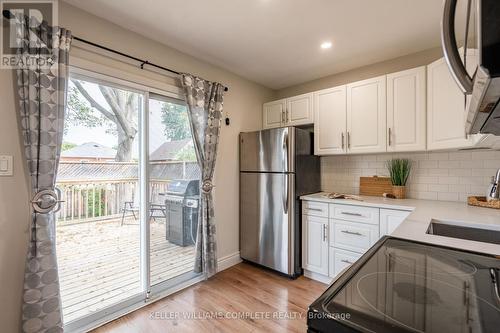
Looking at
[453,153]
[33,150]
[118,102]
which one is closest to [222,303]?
[33,150]

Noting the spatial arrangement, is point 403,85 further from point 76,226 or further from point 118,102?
point 76,226

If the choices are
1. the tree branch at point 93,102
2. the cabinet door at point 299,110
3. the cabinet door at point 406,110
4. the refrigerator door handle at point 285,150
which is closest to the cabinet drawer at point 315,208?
the refrigerator door handle at point 285,150

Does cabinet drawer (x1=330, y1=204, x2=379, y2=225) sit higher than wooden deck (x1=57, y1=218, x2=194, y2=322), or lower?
higher

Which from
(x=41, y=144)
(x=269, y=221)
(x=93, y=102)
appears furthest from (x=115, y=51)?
(x=269, y=221)

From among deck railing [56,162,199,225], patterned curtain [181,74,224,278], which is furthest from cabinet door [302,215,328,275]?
deck railing [56,162,199,225]

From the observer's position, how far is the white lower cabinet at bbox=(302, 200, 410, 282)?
224 cm

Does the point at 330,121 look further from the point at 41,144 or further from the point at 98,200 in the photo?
the point at 41,144

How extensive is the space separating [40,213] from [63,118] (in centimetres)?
65

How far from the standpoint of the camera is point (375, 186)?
108 inches

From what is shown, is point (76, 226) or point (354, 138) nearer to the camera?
point (76, 226)

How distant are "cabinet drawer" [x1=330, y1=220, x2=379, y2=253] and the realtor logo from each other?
9.05ft

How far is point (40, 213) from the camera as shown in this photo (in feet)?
5.11

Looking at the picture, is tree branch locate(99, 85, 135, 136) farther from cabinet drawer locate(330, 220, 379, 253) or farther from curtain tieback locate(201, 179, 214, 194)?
cabinet drawer locate(330, 220, 379, 253)

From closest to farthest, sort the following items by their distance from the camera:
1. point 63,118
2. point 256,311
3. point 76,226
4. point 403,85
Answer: point 63,118 < point 76,226 < point 256,311 < point 403,85
